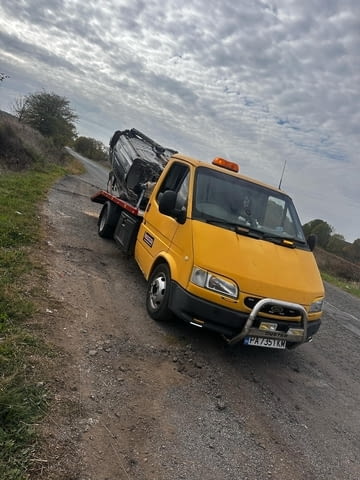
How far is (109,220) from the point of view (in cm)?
838

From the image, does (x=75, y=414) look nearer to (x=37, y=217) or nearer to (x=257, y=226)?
(x=257, y=226)

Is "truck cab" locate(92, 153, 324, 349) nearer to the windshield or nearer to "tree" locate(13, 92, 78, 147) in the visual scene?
the windshield

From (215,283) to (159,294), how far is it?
1.04 metres

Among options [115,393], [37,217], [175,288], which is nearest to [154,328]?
[175,288]

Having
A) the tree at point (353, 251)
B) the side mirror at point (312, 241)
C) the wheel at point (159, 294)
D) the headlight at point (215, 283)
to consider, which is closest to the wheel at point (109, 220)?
the wheel at point (159, 294)

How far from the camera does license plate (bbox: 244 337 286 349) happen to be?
4.23 m

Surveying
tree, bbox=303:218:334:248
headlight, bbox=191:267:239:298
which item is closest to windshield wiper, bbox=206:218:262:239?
headlight, bbox=191:267:239:298

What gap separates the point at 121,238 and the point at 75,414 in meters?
4.61

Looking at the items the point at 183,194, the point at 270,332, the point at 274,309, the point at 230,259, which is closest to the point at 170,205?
the point at 183,194

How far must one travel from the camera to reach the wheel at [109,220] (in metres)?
8.36

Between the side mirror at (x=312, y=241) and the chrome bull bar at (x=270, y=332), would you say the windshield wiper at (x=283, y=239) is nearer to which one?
the side mirror at (x=312, y=241)

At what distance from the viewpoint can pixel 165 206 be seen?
495 centimetres

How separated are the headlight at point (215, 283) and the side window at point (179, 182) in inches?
47.3

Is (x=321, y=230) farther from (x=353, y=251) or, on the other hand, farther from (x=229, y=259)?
(x=229, y=259)
